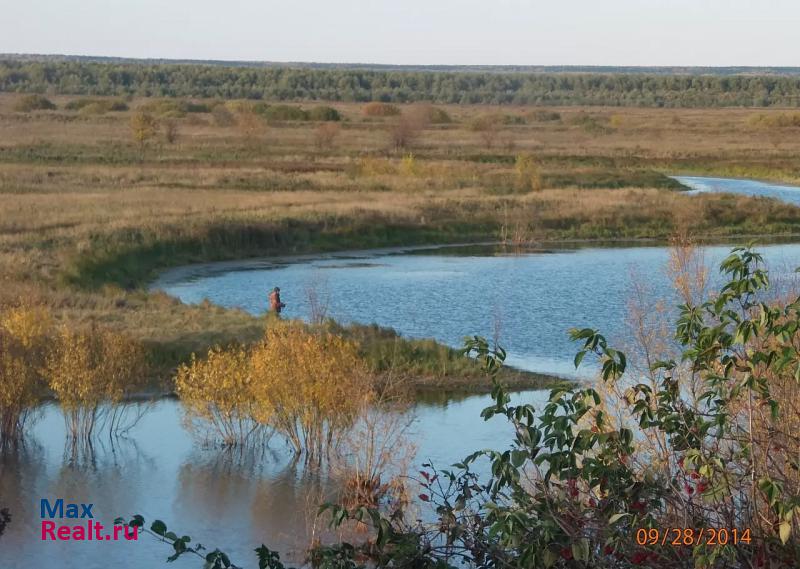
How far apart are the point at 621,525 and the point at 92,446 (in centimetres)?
1001

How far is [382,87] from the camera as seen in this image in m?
164

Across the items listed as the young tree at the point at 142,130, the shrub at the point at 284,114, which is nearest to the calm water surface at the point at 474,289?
the young tree at the point at 142,130

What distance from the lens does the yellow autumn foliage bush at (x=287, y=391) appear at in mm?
14414

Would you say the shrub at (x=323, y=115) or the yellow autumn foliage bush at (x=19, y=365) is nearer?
the yellow autumn foliage bush at (x=19, y=365)

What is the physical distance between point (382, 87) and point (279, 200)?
4922 inches

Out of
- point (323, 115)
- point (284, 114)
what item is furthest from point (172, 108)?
point (323, 115)

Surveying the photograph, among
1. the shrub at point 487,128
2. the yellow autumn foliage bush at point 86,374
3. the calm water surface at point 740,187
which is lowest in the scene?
the calm water surface at point 740,187

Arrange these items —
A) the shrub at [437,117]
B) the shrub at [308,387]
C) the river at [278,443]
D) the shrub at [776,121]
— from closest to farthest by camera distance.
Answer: the river at [278,443], the shrub at [308,387], the shrub at [776,121], the shrub at [437,117]

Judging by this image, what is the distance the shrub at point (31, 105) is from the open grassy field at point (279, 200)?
15.6 m

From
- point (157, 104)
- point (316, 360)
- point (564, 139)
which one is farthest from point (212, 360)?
point (157, 104)

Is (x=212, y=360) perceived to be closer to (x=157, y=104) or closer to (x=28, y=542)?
(x=28, y=542)

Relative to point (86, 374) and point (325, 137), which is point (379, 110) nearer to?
point (325, 137)

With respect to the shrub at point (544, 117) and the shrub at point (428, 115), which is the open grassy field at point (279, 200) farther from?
the shrub at point (544, 117)

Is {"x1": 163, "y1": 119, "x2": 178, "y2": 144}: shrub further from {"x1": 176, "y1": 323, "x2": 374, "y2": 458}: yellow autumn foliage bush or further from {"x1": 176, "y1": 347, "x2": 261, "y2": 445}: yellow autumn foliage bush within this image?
{"x1": 176, "y1": 323, "x2": 374, "y2": 458}: yellow autumn foliage bush
